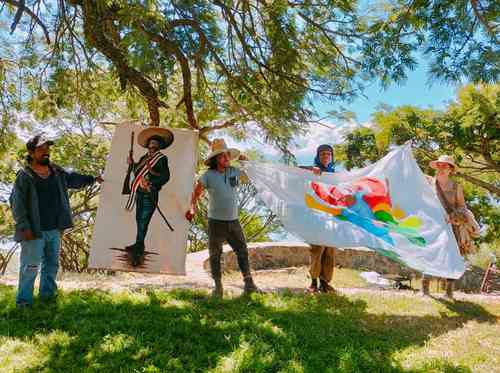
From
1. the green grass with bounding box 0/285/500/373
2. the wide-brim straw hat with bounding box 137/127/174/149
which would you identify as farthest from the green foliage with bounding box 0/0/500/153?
the green grass with bounding box 0/285/500/373

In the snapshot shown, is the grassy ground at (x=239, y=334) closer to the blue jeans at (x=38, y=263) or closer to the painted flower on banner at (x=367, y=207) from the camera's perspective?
the blue jeans at (x=38, y=263)

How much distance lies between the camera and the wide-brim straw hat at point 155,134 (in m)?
5.46

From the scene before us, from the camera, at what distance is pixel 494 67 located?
3992 millimetres

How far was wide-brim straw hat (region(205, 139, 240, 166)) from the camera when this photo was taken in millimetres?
4968

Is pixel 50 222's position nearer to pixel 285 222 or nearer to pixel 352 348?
pixel 285 222

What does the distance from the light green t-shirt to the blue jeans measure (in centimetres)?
165

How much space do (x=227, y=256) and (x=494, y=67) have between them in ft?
21.7

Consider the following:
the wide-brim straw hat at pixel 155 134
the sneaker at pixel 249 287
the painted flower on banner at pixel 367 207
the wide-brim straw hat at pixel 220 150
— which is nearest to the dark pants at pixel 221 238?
the sneaker at pixel 249 287

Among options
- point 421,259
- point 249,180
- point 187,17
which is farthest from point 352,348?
point 187,17

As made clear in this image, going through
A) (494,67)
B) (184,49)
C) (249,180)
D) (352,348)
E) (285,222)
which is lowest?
(352,348)

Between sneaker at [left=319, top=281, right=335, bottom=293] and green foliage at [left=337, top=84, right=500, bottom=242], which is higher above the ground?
green foliage at [left=337, top=84, right=500, bottom=242]

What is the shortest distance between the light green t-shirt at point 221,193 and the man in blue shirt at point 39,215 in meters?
1.52

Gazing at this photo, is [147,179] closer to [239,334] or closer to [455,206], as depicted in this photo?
[239,334]

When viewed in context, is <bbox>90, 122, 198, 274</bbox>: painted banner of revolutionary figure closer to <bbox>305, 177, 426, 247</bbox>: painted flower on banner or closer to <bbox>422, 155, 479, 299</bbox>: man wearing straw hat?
<bbox>305, 177, 426, 247</bbox>: painted flower on banner
